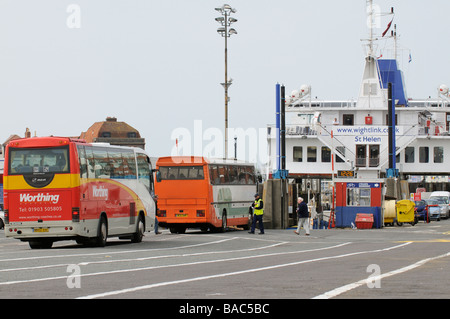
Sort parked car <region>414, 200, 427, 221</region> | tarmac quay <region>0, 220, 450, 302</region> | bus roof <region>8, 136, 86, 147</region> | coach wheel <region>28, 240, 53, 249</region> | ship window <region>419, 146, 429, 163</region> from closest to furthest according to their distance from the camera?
tarmac quay <region>0, 220, 450, 302</region>, bus roof <region>8, 136, 86, 147</region>, coach wheel <region>28, 240, 53, 249</region>, parked car <region>414, 200, 427, 221</region>, ship window <region>419, 146, 429, 163</region>

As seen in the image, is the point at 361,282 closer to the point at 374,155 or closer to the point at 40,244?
the point at 40,244

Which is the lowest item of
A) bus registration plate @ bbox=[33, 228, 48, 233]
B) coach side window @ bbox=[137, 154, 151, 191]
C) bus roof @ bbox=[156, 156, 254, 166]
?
bus registration plate @ bbox=[33, 228, 48, 233]

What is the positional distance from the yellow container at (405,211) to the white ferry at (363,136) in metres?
23.4

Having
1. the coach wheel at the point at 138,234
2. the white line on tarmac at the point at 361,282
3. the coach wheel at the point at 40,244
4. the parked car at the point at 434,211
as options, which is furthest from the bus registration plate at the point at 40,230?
the parked car at the point at 434,211

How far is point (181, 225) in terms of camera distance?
38062mm

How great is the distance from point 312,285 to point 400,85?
65595 millimetres

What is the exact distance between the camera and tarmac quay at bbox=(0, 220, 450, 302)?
12.6m

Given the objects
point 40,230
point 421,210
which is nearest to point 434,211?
point 421,210

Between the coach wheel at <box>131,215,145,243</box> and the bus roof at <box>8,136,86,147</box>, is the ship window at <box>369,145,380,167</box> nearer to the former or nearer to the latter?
the coach wheel at <box>131,215,145,243</box>

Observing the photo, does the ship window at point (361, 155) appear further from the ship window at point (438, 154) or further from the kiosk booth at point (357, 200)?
the kiosk booth at point (357, 200)

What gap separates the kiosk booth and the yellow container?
4458mm

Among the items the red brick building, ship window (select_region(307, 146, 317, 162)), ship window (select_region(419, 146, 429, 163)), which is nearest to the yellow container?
ship window (select_region(307, 146, 317, 162))

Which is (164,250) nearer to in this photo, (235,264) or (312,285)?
(235,264)
